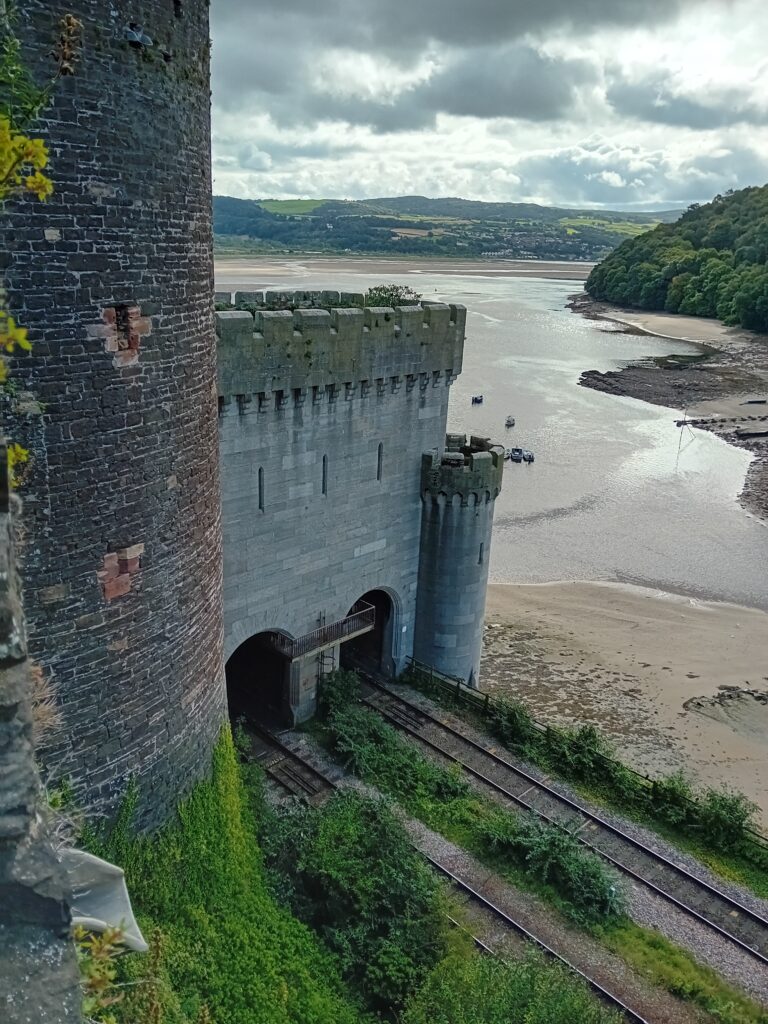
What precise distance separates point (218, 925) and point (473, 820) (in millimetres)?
6712

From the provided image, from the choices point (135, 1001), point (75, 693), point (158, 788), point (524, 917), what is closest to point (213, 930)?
point (158, 788)

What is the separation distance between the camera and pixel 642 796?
17.9 meters

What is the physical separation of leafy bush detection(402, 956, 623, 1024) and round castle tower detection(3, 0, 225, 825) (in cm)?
481

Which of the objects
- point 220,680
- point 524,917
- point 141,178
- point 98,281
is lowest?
point 524,917

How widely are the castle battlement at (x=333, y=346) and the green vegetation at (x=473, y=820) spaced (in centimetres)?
735

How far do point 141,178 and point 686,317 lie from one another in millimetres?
115293

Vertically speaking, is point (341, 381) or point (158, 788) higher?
point (341, 381)

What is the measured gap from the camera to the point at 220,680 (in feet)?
41.3

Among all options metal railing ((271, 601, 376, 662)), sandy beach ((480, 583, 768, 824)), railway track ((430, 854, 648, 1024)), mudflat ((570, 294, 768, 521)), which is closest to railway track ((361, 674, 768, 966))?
metal railing ((271, 601, 376, 662))

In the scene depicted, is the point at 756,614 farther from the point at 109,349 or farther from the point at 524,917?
the point at 109,349

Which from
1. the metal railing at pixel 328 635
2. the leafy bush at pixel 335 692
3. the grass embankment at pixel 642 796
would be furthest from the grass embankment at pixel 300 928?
the grass embankment at pixel 642 796

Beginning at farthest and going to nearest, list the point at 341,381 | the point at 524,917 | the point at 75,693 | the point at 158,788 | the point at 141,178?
the point at 341,381, the point at 524,917, the point at 158,788, the point at 75,693, the point at 141,178

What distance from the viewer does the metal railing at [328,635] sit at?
18875mm

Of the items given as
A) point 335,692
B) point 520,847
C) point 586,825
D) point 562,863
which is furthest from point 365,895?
point 335,692
